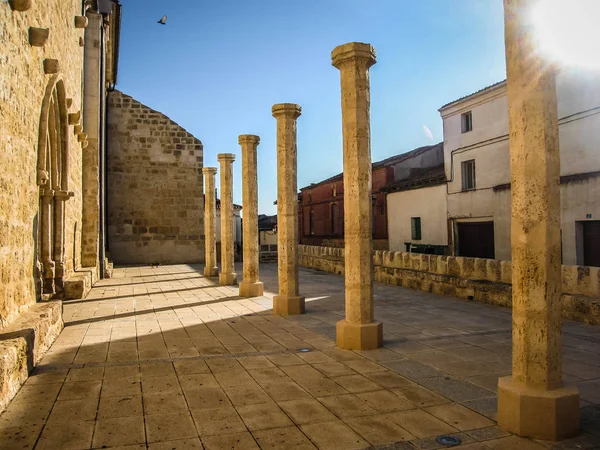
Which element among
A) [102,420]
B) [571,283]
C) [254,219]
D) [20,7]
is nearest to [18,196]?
[20,7]

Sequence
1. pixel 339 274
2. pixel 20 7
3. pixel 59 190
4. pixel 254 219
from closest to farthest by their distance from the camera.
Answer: pixel 20 7
pixel 59 190
pixel 254 219
pixel 339 274

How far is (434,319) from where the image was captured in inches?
305

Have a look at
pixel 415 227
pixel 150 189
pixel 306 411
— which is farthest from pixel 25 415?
pixel 415 227

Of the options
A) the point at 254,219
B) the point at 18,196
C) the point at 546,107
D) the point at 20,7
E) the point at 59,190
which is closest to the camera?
the point at 546,107

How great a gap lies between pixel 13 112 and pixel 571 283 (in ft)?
26.9

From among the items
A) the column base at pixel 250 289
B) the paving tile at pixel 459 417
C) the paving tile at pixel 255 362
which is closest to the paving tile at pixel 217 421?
the paving tile at pixel 255 362

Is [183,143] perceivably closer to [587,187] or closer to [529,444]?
[587,187]

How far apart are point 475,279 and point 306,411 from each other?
6834 millimetres

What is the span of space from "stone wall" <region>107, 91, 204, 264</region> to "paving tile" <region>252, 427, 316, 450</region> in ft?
59.3

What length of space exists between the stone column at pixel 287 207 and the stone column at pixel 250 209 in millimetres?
2009

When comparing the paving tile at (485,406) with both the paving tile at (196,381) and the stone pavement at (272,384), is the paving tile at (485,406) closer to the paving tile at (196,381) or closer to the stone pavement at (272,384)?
the stone pavement at (272,384)

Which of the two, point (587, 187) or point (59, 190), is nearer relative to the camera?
point (59, 190)

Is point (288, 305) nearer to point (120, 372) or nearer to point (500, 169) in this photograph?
point (120, 372)

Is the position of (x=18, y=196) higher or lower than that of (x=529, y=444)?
higher
